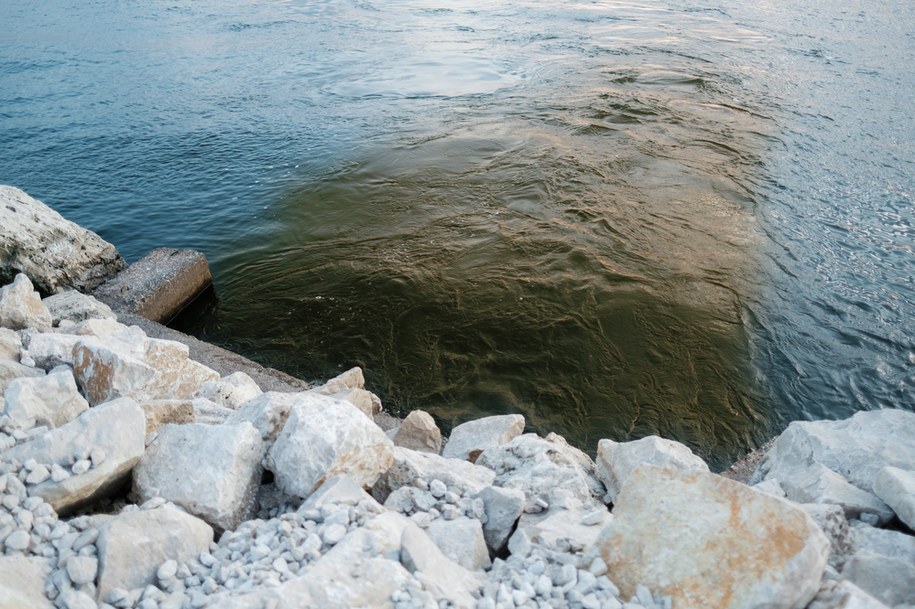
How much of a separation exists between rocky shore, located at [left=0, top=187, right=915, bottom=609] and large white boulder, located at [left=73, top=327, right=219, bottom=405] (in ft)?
0.06

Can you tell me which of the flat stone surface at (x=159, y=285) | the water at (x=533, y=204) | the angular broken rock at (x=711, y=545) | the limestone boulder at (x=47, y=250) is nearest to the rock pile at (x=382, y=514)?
the angular broken rock at (x=711, y=545)

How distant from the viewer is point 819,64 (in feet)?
62.0

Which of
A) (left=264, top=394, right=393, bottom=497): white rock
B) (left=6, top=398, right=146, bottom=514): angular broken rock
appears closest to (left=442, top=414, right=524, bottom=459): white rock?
(left=264, top=394, right=393, bottom=497): white rock

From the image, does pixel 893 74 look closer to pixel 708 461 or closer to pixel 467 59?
pixel 467 59

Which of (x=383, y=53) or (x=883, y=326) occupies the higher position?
(x=383, y=53)

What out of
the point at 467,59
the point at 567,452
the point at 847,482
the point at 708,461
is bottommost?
the point at 708,461

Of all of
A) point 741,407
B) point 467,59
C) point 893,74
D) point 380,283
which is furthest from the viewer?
point 467,59

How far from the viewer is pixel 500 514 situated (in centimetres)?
374

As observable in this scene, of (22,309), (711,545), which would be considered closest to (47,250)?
(22,309)

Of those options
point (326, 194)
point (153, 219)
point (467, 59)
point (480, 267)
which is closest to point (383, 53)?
point (467, 59)

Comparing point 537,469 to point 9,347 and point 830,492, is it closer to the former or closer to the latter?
point 830,492

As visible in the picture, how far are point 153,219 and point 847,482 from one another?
1124 centimetres

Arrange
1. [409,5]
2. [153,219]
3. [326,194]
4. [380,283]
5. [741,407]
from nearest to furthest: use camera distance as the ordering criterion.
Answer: [741,407]
[380,283]
[153,219]
[326,194]
[409,5]

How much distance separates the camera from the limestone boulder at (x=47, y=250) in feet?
26.5
